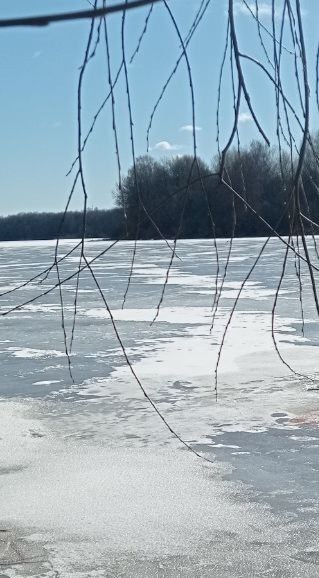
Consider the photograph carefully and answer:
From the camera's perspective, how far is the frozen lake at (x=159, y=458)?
2992 millimetres

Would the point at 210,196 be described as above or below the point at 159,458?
above

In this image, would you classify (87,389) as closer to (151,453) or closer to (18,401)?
(18,401)

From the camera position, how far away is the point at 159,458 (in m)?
4.13

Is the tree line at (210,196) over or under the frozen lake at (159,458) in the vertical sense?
over

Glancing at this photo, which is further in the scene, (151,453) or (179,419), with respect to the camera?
(179,419)

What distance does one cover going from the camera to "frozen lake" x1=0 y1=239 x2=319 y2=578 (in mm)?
2992

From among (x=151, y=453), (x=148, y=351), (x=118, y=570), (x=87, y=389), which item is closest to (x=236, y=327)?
(x=148, y=351)

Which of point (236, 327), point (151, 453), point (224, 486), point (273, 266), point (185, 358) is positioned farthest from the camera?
point (273, 266)

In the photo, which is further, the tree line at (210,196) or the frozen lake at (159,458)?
the frozen lake at (159,458)

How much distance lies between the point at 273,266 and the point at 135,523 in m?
15.4

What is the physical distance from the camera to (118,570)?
9.38 feet

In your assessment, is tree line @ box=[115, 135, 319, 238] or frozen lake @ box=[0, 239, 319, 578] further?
frozen lake @ box=[0, 239, 319, 578]

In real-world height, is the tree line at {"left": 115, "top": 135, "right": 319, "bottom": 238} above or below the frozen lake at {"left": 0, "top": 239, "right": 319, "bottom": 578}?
above

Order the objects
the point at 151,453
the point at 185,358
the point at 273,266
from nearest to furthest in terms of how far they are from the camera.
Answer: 1. the point at 151,453
2. the point at 185,358
3. the point at 273,266
